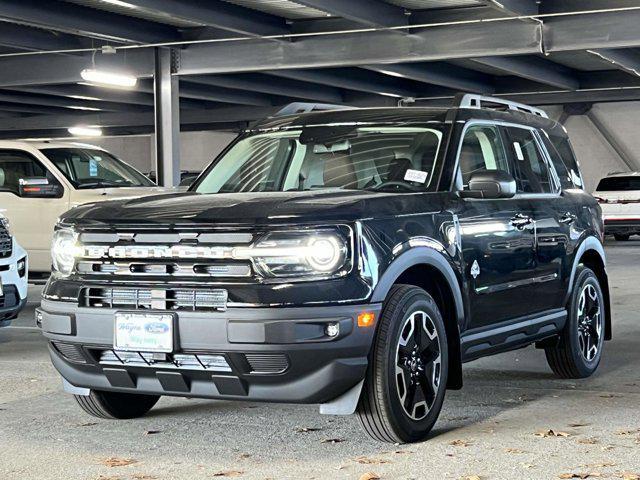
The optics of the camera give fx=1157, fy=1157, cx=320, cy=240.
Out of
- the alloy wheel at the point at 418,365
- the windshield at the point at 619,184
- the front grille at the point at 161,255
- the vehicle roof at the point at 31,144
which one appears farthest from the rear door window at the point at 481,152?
the windshield at the point at 619,184

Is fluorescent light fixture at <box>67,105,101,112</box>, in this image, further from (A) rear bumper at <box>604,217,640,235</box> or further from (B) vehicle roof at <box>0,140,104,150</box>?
(B) vehicle roof at <box>0,140,104,150</box>

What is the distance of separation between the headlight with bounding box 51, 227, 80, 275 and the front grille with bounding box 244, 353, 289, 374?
1.12 m

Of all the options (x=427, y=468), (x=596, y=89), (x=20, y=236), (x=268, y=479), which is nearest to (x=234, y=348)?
(x=268, y=479)

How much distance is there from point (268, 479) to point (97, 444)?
3.94ft

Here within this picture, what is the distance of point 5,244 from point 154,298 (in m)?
4.30

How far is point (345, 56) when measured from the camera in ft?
72.5

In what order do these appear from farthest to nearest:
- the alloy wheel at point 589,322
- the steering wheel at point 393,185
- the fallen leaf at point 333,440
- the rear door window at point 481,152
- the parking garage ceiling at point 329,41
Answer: the parking garage ceiling at point 329,41 → the alloy wheel at point 589,322 → the rear door window at point 481,152 → the steering wheel at point 393,185 → the fallen leaf at point 333,440

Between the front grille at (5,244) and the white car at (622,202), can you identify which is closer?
the front grille at (5,244)

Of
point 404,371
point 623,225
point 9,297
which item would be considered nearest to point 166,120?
point 623,225

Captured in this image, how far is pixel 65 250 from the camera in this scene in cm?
591

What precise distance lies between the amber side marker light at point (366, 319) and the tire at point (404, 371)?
128 millimetres

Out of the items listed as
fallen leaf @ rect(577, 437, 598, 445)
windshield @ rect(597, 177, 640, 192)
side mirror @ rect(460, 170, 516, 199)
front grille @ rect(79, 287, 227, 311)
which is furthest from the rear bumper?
front grille @ rect(79, 287, 227, 311)

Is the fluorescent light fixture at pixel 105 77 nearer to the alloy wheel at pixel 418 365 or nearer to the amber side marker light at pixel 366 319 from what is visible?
the alloy wheel at pixel 418 365

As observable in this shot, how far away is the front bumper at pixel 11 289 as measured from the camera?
29.9 feet
